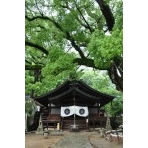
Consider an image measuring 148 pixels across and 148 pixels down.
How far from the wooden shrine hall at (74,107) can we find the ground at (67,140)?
0.06 metres

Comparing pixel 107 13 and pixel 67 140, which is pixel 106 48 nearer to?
pixel 107 13

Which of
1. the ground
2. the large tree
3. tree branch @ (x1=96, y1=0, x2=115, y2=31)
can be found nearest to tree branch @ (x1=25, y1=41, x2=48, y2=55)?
the large tree

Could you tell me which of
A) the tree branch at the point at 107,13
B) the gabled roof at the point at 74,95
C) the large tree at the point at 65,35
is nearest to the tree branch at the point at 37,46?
the large tree at the point at 65,35

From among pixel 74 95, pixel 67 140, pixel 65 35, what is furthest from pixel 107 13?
pixel 67 140

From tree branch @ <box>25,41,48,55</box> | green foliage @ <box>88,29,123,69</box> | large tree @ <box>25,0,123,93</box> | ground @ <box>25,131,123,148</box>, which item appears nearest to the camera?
green foliage @ <box>88,29,123,69</box>

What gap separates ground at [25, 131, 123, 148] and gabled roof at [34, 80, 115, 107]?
0.25 m

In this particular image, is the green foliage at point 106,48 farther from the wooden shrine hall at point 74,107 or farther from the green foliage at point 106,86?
the wooden shrine hall at point 74,107

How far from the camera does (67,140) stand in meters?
3.07

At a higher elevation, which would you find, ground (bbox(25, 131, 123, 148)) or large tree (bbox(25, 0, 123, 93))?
large tree (bbox(25, 0, 123, 93))

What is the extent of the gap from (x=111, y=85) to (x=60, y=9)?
80 centimetres

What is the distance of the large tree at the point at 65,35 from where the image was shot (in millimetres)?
3172

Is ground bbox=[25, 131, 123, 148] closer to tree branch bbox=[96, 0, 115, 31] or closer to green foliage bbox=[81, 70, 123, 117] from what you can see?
green foliage bbox=[81, 70, 123, 117]

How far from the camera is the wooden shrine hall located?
10.2 ft
